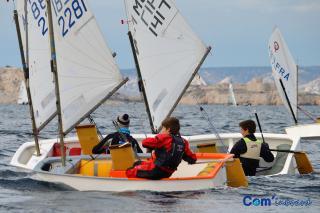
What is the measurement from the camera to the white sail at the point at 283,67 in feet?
77.4

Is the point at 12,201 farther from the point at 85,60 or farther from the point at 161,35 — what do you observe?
the point at 161,35

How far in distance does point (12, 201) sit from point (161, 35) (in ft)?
20.6

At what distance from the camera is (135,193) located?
11.1 m

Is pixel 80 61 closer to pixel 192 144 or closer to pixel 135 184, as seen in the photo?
pixel 192 144

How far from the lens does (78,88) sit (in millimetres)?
13898

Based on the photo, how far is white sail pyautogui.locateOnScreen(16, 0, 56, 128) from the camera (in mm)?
13781

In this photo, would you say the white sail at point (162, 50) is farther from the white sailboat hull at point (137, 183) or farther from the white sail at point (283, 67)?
the white sail at point (283, 67)

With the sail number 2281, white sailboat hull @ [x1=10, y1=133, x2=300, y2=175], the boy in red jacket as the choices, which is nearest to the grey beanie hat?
the boy in red jacket

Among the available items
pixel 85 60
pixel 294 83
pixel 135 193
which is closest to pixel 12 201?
pixel 135 193

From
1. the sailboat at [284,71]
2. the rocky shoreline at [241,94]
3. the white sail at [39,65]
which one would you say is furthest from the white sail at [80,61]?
the rocky shoreline at [241,94]

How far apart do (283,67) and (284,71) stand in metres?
0.16

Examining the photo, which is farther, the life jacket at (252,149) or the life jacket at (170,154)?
the life jacket at (252,149)

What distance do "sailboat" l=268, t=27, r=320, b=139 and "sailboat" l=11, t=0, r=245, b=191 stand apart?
967cm

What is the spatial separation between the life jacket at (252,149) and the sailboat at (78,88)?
0.83 meters
